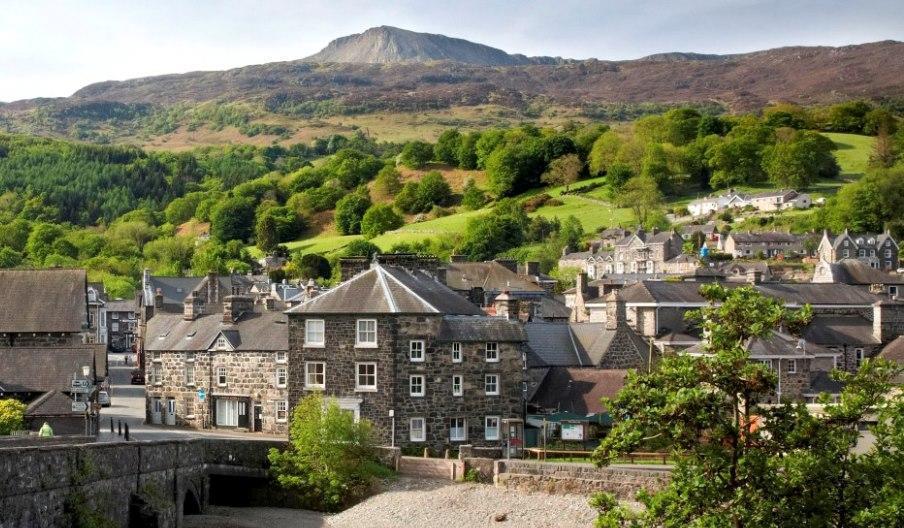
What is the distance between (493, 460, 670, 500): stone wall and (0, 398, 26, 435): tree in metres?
16.4

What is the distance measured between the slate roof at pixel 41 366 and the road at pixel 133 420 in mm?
2726

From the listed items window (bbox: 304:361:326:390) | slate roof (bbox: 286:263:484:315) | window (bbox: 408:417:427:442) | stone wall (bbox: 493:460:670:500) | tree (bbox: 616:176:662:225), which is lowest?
stone wall (bbox: 493:460:670:500)

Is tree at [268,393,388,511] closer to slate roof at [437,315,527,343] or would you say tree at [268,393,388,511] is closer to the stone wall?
the stone wall

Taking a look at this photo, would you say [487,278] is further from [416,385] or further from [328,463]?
[328,463]

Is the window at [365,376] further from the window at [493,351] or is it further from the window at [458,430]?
the window at [493,351]

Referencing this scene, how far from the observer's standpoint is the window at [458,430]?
52.2 metres

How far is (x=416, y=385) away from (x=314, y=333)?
4.37 metres

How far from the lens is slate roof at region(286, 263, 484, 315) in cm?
5178

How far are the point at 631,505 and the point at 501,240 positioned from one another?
107 meters

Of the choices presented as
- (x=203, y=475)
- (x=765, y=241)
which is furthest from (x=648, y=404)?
(x=765, y=241)

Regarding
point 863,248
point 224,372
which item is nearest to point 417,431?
point 224,372

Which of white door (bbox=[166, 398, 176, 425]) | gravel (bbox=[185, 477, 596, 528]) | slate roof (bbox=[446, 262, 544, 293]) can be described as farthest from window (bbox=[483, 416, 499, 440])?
slate roof (bbox=[446, 262, 544, 293])

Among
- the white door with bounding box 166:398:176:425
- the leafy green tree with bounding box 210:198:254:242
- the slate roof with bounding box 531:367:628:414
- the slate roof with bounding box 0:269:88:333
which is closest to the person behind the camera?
the slate roof with bounding box 531:367:628:414

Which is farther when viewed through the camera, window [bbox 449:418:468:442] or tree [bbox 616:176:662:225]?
tree [bbox 616:176:662:225]
